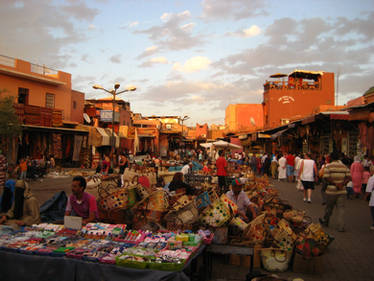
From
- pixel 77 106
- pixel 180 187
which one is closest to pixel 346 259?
pixel 180 187

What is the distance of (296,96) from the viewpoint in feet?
124

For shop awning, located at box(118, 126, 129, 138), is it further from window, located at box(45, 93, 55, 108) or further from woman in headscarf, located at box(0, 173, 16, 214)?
woman in headscarf, located at box(0, 173, 16, 214)

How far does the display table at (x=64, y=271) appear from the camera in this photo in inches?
127

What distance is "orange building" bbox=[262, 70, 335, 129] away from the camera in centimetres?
3775

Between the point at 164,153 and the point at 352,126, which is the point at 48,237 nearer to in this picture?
the point at 352,126

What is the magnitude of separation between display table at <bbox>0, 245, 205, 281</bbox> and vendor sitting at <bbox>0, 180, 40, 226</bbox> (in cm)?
167

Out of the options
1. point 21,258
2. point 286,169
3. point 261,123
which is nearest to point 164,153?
point 261,123

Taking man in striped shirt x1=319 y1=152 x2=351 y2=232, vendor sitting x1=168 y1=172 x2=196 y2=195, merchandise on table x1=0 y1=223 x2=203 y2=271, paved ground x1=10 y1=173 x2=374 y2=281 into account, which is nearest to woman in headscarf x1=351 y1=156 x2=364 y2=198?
paved ground x1=10 y1=173 x2=374 y2=281

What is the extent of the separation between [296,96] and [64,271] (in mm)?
37692

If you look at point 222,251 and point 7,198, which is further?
point 7,198

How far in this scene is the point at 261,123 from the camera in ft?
149

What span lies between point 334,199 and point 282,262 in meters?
3.01

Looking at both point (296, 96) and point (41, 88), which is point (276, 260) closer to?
point (41, 88)

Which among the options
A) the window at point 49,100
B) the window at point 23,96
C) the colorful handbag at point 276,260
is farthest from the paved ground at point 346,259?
the window at point 49,100
